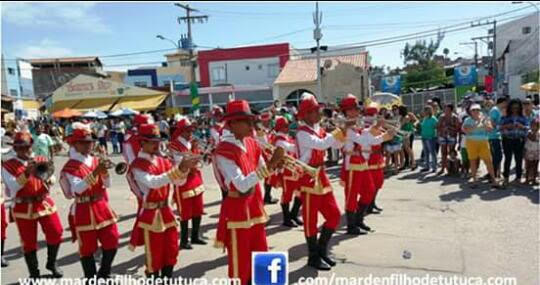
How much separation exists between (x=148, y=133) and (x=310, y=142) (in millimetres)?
1759

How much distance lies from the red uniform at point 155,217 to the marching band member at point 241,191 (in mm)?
579

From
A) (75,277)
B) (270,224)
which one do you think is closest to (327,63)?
(270,224)

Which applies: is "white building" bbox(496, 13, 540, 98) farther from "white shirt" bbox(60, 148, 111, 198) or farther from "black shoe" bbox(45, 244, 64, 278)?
"white shirt" bbox(60, 148, 111, 198)

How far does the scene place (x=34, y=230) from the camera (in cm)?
502

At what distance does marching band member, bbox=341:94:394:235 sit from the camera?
237 inches

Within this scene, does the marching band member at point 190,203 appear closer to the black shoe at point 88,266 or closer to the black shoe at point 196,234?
the black shoe at point 196,234

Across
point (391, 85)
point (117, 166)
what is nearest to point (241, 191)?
point (117, 166)

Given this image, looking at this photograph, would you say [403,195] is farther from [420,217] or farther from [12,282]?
[12,282]

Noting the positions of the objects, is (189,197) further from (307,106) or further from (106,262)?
(307,106)

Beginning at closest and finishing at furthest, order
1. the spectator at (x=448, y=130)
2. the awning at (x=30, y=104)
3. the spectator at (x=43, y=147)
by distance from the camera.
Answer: the spectator at (x=43, y=147), the spectator at (x=448, y=130), the awning at (x=30, y=104)

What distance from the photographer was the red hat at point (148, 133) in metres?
4.18

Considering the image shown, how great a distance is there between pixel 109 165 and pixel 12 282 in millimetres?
2289

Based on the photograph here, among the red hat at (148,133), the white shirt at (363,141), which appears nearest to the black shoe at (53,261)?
the red hat at (148,133)

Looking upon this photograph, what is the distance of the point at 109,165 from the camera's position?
418 centimetres
